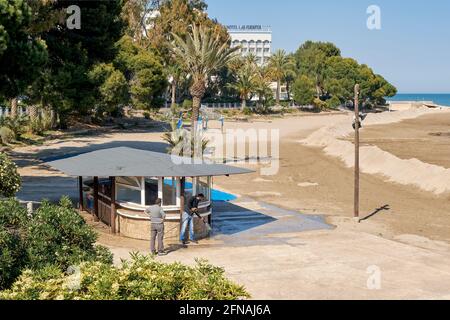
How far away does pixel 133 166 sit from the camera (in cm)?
1872

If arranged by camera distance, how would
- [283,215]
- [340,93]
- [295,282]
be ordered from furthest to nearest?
[340,93], [283,215], [295,282]

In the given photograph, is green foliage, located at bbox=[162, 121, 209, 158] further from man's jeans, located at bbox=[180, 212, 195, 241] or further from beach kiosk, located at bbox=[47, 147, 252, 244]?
man's jeans, located at bbox=[180, 212, 195, 241]

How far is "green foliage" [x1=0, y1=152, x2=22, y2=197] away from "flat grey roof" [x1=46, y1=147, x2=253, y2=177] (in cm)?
162

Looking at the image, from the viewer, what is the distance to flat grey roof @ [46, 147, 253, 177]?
59.2ft

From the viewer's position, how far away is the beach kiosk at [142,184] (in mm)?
18391

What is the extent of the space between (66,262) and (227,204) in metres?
16.5

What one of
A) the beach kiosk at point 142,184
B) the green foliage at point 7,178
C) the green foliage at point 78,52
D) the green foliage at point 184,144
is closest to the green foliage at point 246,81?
the green foliage at point 78,52

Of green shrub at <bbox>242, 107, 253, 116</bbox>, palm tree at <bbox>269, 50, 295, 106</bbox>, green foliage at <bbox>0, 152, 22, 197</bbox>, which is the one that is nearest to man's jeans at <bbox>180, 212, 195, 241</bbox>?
green foliage at <bbox>0, 152, 22, 197</bbox>

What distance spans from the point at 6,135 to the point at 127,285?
132 ft

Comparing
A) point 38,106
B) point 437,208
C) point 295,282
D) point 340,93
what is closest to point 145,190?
point 295,282

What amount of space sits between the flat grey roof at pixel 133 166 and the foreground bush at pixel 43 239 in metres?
6.83

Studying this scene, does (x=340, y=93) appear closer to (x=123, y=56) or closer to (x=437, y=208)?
(x=123, y=56)

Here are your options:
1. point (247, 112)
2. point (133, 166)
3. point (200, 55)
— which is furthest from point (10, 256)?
point (247, 112)
